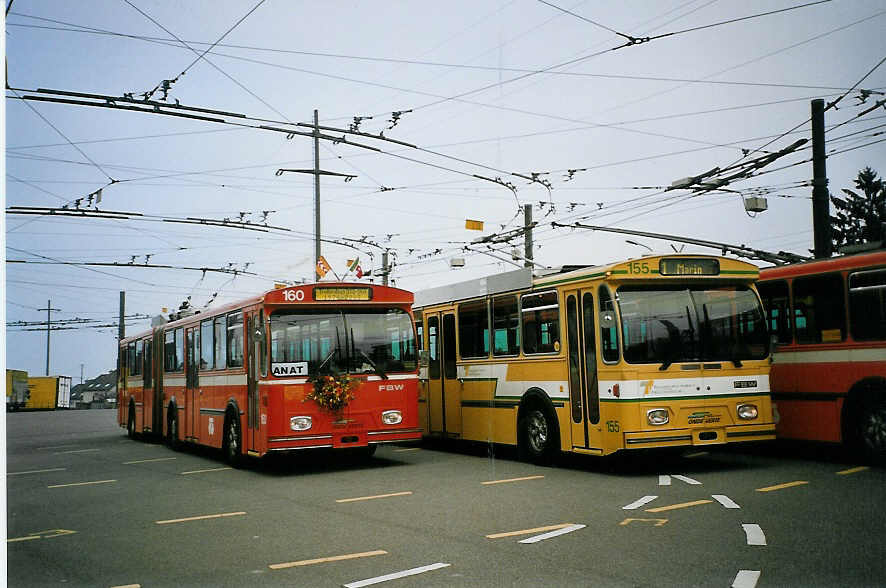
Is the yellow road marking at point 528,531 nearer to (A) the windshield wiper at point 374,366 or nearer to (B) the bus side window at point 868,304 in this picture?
(B) the bus side window at point 868,304

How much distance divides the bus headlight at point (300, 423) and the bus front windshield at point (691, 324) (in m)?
4.90

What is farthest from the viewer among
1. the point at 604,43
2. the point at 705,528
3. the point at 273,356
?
the point at 604,43

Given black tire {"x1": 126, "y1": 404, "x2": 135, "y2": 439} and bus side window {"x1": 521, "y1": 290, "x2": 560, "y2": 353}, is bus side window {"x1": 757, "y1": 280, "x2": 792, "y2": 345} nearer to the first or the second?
bus side window {"x1": 521, "y1": 290, "x2": 560, "y2": 353}

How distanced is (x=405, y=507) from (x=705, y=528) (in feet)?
11.2

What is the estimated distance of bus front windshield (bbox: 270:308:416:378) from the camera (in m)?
14.6

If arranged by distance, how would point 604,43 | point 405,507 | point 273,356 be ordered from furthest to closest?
1. point 604,43
2. point 273,356
3. point 405,507

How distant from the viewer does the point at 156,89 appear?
14773 mm

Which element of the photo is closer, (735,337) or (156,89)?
(735,337)

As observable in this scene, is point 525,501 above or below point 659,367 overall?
below

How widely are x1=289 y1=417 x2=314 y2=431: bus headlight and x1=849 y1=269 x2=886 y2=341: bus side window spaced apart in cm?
789

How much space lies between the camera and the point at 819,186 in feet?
54.9

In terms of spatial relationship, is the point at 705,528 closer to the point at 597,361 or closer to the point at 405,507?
the point at 405,507

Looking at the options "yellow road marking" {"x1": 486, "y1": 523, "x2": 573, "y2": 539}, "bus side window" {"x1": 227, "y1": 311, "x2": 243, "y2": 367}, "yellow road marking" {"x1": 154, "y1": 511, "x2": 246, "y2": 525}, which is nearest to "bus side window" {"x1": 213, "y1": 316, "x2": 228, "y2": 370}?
"bus side window" {"x1": 227, "y1": 311, "x2": 243, "y2": 367}

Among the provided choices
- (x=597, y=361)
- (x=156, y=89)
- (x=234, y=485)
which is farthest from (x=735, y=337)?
(x=156, y=89)
